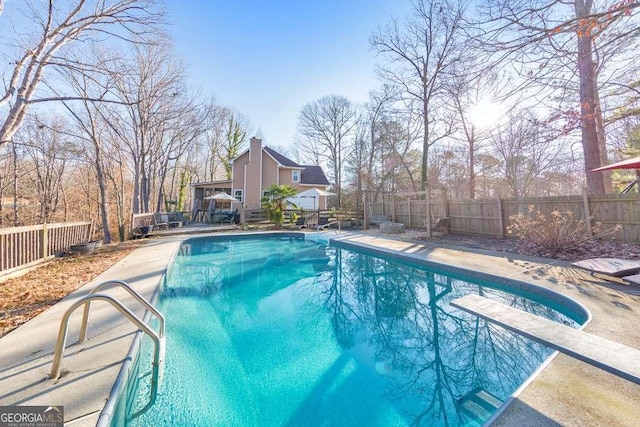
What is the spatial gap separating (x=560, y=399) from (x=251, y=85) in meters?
17.5

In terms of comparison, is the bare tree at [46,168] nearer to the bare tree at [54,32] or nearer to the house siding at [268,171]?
the house siding at [268,171]

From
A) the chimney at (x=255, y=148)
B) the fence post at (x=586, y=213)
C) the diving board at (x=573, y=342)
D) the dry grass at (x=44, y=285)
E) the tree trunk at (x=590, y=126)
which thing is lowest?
the diving board at (x=573, y=342)

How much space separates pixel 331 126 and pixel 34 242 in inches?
1005

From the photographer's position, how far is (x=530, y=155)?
20.1 metres

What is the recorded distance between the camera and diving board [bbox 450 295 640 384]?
2.19 meters

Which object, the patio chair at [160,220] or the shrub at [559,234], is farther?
the patio chair at [160,220]

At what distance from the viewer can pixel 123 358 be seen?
2666 millimetres

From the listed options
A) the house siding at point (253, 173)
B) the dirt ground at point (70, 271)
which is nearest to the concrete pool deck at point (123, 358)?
the dirt ground at point (70, 271)

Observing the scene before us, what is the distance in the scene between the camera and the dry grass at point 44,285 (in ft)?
12.8

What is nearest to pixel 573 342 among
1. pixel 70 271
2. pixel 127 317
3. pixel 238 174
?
pixel 127 317

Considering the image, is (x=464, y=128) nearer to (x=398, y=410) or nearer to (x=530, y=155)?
(x=530, y=155)

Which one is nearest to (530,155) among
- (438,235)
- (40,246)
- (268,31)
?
(438,235)

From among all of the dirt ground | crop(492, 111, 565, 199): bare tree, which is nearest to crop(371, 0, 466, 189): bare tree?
crop(492, 111, 565, 199): bare tree

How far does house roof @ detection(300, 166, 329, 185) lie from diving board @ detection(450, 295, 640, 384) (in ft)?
71.7
